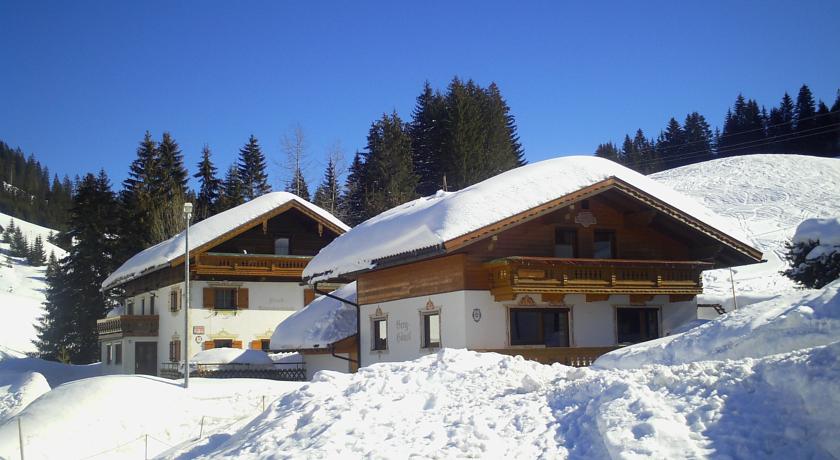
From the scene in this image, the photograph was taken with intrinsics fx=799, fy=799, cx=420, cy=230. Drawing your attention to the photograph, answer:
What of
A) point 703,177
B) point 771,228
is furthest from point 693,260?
point 703,177

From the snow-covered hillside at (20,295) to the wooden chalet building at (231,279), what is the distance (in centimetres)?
3179

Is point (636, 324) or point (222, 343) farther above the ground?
point (636, 324)

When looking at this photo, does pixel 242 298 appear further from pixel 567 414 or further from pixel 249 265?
pixel 567 414

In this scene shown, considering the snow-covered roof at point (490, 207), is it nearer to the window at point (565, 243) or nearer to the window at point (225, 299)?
the window at point (565, 243)

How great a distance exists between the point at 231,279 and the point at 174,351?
4675 millimetres

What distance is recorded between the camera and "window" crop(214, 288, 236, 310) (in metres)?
39.1

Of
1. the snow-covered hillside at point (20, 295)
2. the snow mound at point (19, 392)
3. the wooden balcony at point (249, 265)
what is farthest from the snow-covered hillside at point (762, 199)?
the snow-covered hillside at point (20, 295)

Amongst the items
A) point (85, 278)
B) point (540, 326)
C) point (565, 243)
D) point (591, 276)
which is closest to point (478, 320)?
point (540, 326)

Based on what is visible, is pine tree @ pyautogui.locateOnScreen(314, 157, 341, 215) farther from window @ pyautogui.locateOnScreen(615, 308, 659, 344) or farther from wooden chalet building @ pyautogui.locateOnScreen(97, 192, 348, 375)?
window @ pyautogui.locateOnScreen(615, 308, 659, 344)

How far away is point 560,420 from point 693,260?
17.5 metres

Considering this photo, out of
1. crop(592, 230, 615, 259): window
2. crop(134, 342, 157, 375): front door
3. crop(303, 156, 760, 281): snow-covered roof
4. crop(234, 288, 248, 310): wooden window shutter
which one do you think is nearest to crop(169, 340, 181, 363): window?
crop(134, 342, 157, 375): front door

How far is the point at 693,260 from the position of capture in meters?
26.4

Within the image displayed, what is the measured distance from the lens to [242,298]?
3941 cm

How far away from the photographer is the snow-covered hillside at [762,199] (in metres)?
47.3
